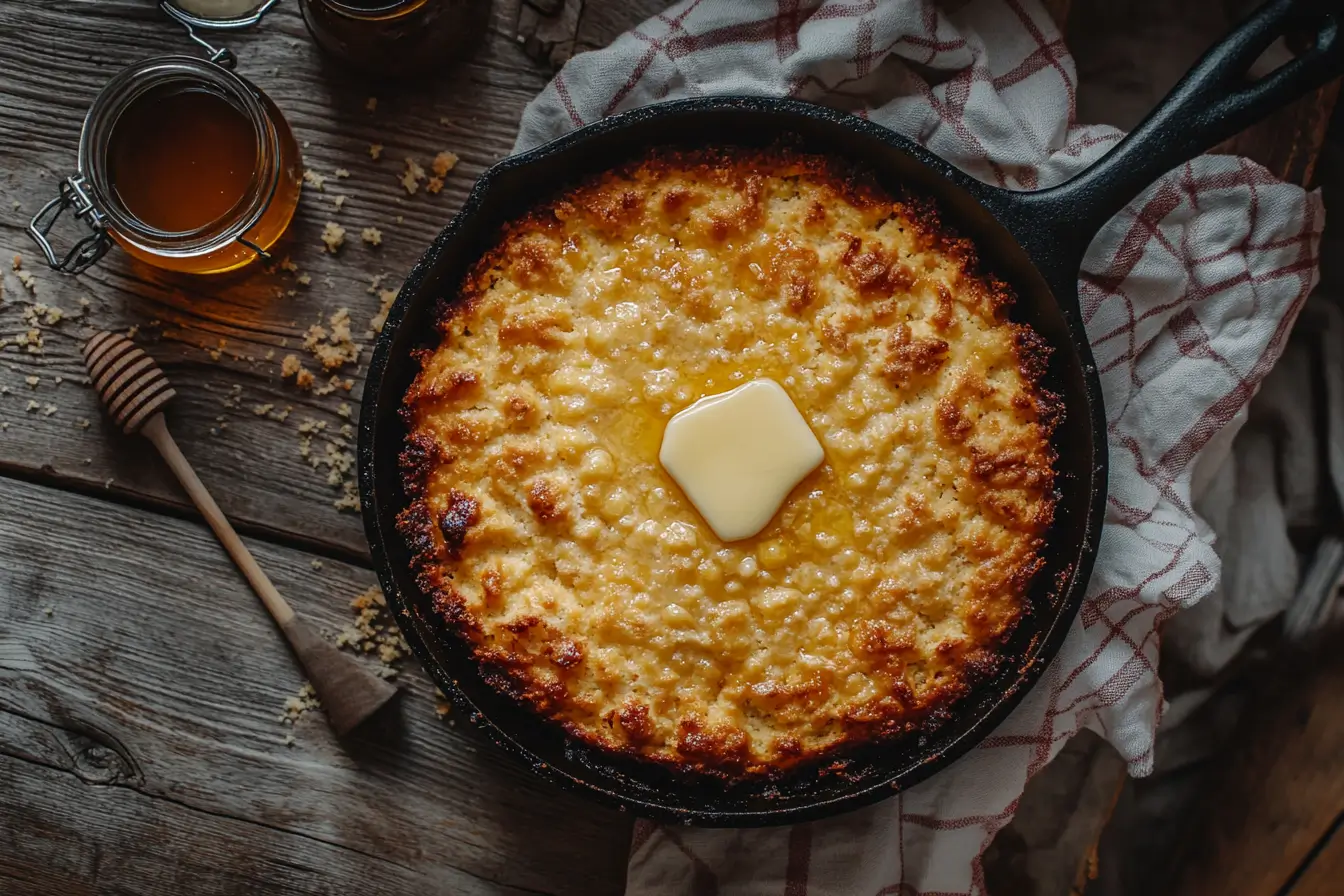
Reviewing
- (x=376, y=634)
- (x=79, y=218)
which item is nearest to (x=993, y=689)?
(x=376, y=634)

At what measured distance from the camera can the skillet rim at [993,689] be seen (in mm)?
2199

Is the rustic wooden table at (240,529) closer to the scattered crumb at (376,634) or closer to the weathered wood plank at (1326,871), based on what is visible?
the scattered crumb at (376,634)

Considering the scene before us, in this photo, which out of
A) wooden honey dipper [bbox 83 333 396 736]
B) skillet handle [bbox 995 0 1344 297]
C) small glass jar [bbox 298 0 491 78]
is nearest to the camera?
skillet handle [bbox 995 0 1344 297]

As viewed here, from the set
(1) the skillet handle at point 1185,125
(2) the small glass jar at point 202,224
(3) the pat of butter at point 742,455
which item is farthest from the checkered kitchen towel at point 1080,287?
(3) the pat of butter at point 742,455

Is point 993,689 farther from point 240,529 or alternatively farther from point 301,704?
point 240,529

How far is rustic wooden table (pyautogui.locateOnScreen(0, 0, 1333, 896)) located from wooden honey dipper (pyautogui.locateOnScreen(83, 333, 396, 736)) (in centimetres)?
7

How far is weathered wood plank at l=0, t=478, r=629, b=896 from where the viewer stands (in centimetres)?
272

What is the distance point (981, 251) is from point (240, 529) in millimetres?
1994

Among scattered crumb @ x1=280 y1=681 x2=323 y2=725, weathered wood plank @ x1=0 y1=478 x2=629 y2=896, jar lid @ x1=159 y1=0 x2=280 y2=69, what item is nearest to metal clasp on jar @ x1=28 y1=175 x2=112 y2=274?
jar lid @ x1=159 y1=0 x2=280 y2=69

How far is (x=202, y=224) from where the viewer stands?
2.55 metres

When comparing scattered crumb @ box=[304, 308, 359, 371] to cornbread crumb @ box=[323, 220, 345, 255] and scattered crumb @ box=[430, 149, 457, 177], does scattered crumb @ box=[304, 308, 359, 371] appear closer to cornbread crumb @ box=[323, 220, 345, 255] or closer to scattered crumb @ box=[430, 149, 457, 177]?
cornbread crumb @ box=[323, 220, 345, 255]

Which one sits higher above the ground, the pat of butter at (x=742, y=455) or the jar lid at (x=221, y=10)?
the jar lid at (x=221, y=10)

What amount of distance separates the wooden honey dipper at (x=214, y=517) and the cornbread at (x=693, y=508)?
53 cm

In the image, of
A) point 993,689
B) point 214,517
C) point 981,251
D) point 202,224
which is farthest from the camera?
point 214,517
